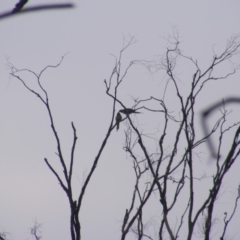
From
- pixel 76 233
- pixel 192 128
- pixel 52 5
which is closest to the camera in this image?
pixel 52 5

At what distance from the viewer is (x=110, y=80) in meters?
4.29

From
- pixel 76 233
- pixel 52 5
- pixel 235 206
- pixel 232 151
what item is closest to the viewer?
pixel 52 5

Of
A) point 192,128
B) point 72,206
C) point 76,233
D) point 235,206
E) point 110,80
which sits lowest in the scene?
point 76,233

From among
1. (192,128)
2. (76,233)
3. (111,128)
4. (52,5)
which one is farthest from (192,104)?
(52,5)

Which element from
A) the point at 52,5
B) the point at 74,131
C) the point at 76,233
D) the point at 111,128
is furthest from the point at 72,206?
the point at 52,5

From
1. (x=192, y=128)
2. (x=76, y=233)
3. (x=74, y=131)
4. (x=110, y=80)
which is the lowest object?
(x=76, y=233)

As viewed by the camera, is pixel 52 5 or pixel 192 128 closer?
pixel 52 5

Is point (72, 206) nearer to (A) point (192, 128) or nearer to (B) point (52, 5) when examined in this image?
(A) point (192, 128)

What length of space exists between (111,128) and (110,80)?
35.3 inches

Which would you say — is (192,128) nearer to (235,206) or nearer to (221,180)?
(221,180)

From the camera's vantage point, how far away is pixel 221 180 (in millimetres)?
2965

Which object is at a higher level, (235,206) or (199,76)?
(199,76)

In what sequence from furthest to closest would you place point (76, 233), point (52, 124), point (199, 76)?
point (199, 76) → point (52, 124) → point (76, 233)

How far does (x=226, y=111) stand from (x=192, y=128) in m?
0.47
